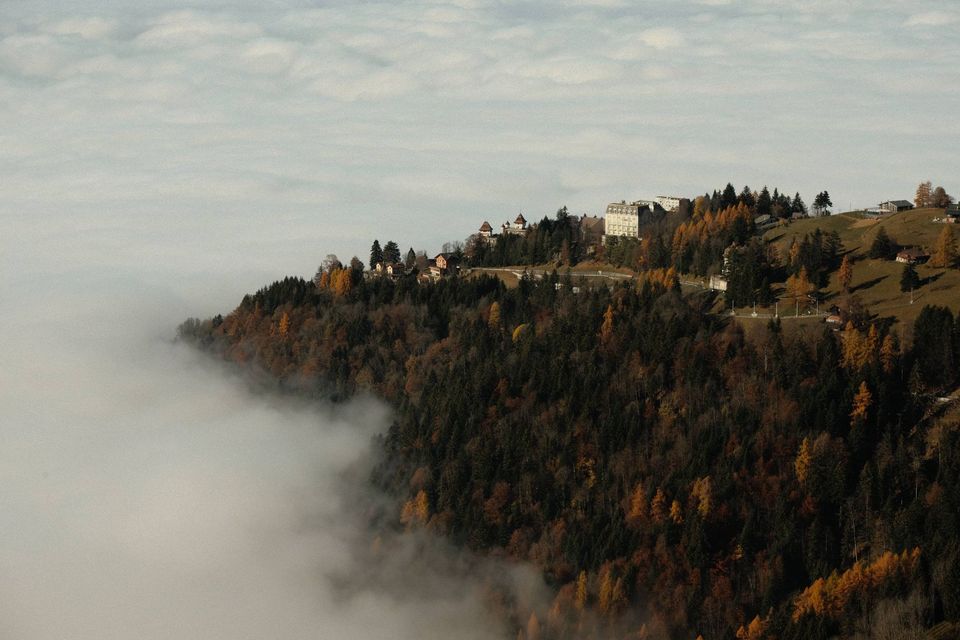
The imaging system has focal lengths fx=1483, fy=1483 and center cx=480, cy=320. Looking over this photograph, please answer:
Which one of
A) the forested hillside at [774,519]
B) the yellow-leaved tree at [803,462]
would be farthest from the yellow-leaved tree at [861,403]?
the yellow-leaved tree at [803,462]

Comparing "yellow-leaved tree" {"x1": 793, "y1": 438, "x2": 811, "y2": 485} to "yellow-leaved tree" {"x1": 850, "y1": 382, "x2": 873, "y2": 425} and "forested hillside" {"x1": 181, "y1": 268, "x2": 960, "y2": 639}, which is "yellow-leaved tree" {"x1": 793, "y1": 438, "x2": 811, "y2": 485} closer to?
"forested hillside" {"x1": 181, "y1": 268, "x2": 960, "y2": 639}

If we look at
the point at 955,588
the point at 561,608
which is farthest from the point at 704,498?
the point at 955,588

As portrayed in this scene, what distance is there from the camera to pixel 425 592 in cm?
19450

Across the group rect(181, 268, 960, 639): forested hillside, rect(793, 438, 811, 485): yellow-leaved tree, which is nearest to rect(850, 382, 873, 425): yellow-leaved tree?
rect(181, 268, 960, 639): forested hillside

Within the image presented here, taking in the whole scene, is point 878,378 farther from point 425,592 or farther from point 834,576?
point 425,592

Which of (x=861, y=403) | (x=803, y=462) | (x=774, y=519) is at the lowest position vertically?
(x=774, y=519)

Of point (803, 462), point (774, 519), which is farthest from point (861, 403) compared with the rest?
point (774, 519)

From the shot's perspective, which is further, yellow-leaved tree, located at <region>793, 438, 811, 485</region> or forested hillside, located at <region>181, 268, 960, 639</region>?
yellow-leaved tree, located at <region>793, 438, 811, 485</region>

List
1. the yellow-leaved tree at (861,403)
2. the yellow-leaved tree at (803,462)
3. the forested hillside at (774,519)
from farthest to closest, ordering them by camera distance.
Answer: the yellow-leaved tree at (861,403)
the yellow-leaved tree at (803,462)
the forested hillside at (774,519)

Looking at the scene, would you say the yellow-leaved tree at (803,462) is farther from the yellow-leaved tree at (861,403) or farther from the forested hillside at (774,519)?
the yellow-leaved tree at (861,403)

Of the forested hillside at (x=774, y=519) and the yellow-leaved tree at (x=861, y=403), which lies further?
the yellow-leaved tree at (x=861, y=403)

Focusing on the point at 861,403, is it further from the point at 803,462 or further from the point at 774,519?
the point at 774,519

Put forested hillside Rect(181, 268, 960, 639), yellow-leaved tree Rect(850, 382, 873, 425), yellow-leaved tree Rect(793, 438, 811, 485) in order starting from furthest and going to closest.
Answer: yellow-leaved tree Rect(850, 382, 873, 425)
yellow-leaved tree Rect(793, 438, 811, 485)
forested hillside Rect(181, 268, 960, 639)

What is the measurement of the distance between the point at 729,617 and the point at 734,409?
34.0 metres
